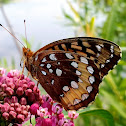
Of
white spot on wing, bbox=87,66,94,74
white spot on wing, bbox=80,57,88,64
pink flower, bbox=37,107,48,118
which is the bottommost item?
pink flower, bbox=37,107,48,118

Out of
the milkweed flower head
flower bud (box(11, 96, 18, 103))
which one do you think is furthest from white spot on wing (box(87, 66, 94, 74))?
flower bud (box(11, 96, 18, 103))

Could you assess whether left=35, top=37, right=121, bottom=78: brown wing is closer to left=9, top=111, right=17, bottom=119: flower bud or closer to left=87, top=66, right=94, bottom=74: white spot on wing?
left=87, top=66, right=94, bottom=74: white spot on wing

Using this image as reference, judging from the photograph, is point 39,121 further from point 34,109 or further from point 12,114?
point 12,114

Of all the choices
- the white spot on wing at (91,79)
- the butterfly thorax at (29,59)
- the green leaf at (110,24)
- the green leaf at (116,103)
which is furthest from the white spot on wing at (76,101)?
the green leaf at (110,24)

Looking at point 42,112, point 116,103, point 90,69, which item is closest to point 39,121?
point 42,112

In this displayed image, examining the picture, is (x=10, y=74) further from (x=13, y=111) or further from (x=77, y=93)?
(x=77, y=93)

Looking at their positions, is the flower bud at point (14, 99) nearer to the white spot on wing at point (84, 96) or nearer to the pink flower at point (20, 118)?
the pink flower at point (20, 118)

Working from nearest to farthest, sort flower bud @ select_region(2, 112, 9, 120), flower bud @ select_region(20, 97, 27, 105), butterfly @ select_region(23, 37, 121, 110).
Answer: flower bud @ select_region(2, 112, 9, 120) → flower bud @ select_region(20, 97, 27, 105) → butterfly @ select_region(23, 37, 121, 110)
